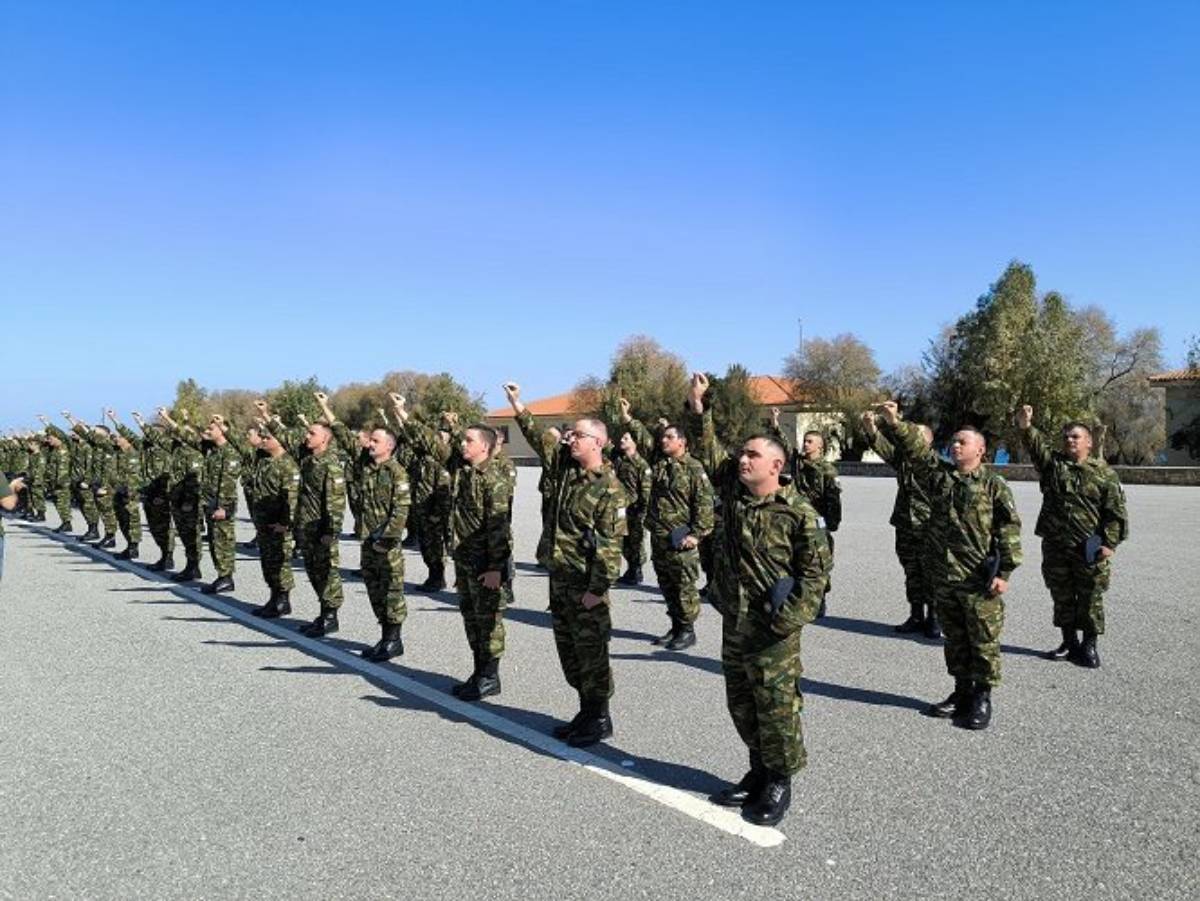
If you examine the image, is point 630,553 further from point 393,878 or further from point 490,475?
point 393,878

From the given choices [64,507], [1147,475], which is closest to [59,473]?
[64,507]

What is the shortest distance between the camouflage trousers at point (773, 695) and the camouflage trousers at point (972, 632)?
187cm

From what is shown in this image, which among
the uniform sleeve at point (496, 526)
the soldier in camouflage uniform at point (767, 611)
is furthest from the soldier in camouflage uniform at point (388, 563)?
the soldier in camouflage uniform at point (767, 611)

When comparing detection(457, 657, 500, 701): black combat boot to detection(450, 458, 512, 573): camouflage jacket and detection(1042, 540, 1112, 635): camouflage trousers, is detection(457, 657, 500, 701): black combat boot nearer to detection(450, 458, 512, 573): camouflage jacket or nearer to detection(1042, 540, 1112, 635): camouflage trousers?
detection(450, 458, 512, 573): camouflage jacket

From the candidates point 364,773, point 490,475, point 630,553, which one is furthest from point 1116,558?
point 364,773

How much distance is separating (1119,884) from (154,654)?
700 cm

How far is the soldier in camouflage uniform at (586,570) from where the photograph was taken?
17.1 ft

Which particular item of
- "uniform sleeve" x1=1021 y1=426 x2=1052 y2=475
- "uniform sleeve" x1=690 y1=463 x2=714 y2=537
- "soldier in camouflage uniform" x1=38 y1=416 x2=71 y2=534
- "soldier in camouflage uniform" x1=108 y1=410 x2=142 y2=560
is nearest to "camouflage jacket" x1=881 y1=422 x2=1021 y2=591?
"uniform sleeve" x1=1021 y1=426 x2=1052 y2=475

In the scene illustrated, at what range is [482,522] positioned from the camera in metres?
6.06

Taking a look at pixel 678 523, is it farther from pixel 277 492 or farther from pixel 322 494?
pixel 277 492

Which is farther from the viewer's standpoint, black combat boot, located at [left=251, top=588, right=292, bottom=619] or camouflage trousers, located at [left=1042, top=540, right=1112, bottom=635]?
black combat boot, located at [left=251, top=588, right=292, bottom=619]

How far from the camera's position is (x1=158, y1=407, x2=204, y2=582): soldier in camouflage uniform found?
37.7ft

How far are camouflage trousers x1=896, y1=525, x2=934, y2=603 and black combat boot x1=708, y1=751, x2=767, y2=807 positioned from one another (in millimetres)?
4303

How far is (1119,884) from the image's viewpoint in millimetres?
3484
